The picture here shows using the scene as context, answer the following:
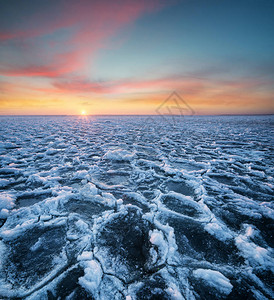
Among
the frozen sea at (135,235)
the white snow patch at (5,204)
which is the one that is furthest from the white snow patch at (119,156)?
the white snow patch at (5,204)

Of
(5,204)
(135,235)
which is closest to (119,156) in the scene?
(5,204)

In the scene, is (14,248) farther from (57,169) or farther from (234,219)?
(234,219)

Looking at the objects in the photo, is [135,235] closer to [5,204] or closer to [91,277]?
[91,277]

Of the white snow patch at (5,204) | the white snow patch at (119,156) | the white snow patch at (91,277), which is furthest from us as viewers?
the white snow patch at (119,156)

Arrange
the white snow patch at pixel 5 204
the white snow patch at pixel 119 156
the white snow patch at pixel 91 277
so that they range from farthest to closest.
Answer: the white snow patch at pixel 119 156 < the white snow patch at pixel 5 204 < the white snow patch at pixel 91 277

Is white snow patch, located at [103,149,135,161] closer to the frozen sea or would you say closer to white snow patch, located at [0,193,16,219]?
the frozen sea

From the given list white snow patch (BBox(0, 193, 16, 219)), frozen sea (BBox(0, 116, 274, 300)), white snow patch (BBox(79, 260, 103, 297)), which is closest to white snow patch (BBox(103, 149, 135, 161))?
frozen sea (BBox(0, 116, 274, 300))

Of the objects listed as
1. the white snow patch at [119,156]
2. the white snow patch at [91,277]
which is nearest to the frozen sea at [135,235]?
the white snow patch at [91,277]

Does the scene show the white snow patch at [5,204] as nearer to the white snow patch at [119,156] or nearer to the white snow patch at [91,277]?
the white snow patch at [91,277]

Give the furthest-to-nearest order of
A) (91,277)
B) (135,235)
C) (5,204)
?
1. (5,204)
2. (135,235)
3. (91,277)

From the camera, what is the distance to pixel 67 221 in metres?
1.89

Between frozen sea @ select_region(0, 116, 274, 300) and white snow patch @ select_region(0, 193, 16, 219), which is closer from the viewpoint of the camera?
frozen sea @ select_region(0, 116, 274, 300)

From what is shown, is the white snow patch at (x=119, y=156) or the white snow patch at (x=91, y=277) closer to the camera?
the white snow patch at (x=91, y=277)

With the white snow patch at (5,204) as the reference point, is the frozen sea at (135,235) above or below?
below
